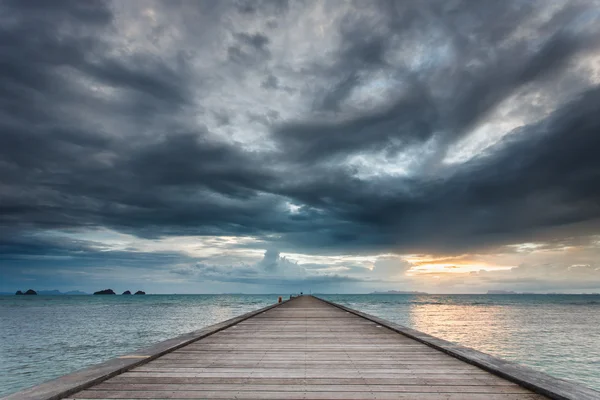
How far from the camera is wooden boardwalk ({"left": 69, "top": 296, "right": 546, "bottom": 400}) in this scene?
4781 millimetres

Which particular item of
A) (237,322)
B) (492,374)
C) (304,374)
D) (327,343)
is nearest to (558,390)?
(492,374)

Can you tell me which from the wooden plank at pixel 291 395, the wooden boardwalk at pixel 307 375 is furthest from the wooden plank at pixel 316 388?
the wooden plank at pixel 291 395

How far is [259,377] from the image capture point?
5.63m

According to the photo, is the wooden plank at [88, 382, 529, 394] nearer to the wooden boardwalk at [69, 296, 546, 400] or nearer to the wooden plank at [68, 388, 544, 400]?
the wooden boardwalk at [69, 296, 546, 400]

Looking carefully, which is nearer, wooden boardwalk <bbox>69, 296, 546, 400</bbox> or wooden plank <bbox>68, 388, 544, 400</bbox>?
wooden plank <bbox>68, 388, 544, 400</bbox>

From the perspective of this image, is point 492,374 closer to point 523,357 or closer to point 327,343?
point 327,343

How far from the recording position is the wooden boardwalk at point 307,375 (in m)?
4.78

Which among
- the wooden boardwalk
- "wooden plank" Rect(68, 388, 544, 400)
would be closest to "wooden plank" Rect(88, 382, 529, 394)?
the wooden boardwalk

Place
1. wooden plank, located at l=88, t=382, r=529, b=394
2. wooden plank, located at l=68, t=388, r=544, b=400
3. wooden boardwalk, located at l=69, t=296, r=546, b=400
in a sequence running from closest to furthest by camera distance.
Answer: wooden plank, located at l=68, t=388, r=544, b=400 < wooden boardwalk, located at l=69, t=296, r=546, b=400 < wooden plank, located at l=88, t=382, r=529, b=394

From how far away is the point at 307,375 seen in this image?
5.73 metres

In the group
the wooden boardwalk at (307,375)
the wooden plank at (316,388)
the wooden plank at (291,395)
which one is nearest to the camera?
the wooden plank at (291,395)

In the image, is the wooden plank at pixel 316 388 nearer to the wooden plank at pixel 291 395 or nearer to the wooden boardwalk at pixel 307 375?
the wooden boardwalk at pixel 307 375

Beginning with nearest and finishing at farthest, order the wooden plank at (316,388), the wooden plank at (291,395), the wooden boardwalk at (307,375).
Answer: the wooden plank at (291,395)
the wooden boardwalk at (307,375)
the wooden plank at (316,388)

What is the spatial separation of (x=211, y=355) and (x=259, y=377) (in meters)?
2.11
